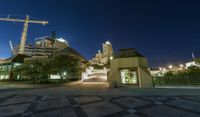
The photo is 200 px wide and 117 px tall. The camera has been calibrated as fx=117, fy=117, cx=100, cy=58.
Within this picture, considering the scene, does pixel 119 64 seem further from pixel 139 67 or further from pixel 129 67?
pixel 139 67

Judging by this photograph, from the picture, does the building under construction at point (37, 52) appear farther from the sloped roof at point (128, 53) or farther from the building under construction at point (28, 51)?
the sloped roof at point (128, 53)

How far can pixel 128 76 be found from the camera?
14.8 metres

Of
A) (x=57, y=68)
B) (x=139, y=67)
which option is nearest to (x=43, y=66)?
(x=57, y=68)

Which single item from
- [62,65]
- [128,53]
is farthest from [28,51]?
[128,53]

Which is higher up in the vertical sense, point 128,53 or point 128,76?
point 128,53

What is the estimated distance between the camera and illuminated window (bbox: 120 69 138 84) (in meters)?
14.4

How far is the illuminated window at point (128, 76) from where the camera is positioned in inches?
567

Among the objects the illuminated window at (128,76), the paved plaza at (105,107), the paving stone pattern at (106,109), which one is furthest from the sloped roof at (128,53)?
the paving stone pattern at (106,109)

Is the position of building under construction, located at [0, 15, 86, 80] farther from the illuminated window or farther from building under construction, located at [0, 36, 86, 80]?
the illuminated window

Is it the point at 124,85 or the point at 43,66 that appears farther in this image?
the point at 43,66

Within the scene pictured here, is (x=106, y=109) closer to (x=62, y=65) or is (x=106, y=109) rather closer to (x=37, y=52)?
(x=62, y=65)

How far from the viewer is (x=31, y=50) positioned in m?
92.3

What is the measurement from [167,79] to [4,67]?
4247 cm

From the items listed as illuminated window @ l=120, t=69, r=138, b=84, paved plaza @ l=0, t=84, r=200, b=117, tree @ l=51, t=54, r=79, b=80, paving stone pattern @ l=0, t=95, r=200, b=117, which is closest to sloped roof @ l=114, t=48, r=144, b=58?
illuminated window @ l=120, t=69, r=138, b=84
